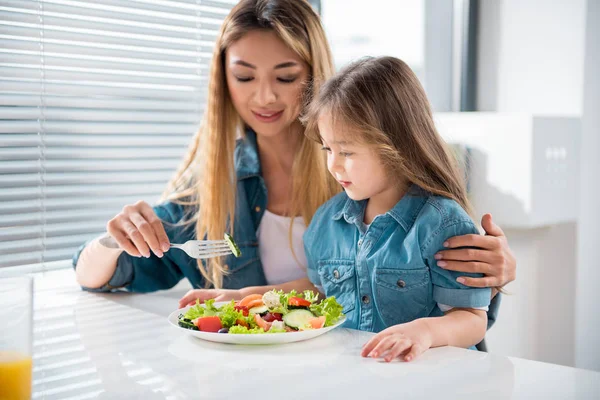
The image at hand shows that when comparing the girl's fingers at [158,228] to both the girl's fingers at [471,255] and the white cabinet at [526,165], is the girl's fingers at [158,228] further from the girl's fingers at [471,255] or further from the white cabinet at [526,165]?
the white cabinet at [526,165]

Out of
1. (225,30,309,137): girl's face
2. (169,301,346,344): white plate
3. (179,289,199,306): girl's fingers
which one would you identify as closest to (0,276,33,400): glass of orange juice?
(169,301,346,344): white plate

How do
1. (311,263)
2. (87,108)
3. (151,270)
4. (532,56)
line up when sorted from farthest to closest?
(532,56) → (87,108) → (151,270) → (311,263)

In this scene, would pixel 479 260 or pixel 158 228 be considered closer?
pixel 479 260

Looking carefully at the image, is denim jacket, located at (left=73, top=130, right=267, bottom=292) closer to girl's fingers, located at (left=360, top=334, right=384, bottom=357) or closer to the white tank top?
the white tank top

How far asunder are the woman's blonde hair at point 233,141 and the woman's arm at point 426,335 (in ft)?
2.01

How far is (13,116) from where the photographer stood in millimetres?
2012

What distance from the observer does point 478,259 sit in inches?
51.6

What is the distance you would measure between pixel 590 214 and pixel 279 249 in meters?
1.66

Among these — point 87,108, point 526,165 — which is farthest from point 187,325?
point 526,165

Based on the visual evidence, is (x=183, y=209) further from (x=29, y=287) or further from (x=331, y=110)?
(x=29, y=287)

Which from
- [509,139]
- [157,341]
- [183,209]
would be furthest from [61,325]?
[509,139]

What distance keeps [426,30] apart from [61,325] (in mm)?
2511

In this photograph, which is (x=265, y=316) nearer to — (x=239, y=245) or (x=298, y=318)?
(x=298, y=318)

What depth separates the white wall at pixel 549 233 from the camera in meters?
2.84
